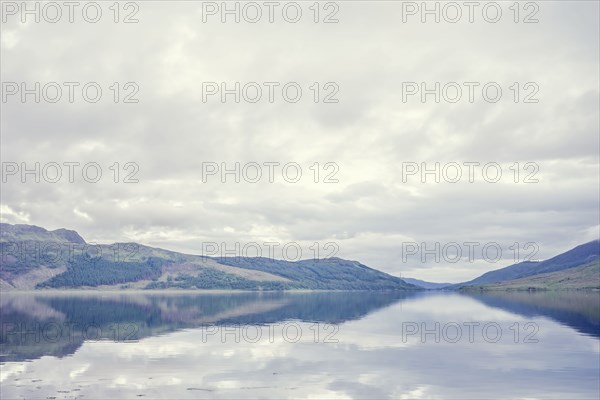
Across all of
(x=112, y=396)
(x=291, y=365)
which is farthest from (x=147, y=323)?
(x=112, y=396)

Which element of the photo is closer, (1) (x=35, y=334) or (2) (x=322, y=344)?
(2) (x=322, y=344)

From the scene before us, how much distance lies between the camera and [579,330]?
357ft

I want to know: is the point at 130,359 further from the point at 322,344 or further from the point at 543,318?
the point at 543,318

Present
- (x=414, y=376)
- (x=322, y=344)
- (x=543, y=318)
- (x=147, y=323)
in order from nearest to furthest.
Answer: (x=414, y=376), (x=322, y=344), (x=147, y=323), (x=543, y=318)

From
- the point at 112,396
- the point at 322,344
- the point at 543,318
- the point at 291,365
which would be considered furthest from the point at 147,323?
the point at 543,318

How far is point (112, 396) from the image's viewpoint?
51.3 m

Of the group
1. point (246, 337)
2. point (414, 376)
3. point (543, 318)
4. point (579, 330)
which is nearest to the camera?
point (414, 376)

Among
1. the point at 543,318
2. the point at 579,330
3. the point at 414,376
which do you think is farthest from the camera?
the point at 543,318

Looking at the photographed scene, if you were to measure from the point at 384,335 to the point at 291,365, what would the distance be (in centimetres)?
3784

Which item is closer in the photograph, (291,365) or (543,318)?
(291,365)

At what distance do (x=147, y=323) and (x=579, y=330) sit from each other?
292 ft

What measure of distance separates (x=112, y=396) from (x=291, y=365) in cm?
2336

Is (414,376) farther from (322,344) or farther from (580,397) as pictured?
(322,344)

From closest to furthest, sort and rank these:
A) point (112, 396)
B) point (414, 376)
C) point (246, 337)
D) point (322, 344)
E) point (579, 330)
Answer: point (112, 396), point (414, 376), point (322, 344), point (246, 337), point (579, 330)
